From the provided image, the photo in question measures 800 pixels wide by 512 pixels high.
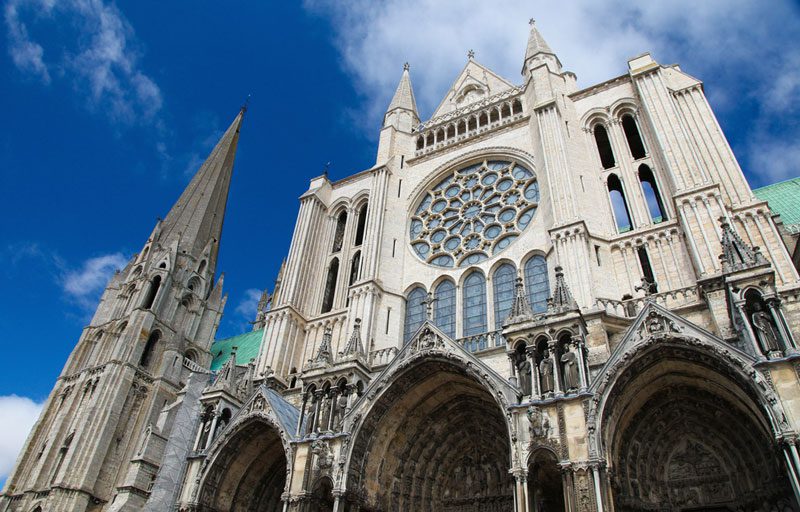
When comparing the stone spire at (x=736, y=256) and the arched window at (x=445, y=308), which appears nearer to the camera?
the stone spire at (x=736, y=256)

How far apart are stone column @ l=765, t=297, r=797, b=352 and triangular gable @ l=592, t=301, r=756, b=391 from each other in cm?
96

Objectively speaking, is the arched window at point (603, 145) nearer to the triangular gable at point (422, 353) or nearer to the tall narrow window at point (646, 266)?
the tall narrow window at point (646, 266)

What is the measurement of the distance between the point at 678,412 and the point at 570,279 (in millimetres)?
3754

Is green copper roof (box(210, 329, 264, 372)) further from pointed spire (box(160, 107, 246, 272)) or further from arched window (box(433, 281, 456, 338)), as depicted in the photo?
arched window (box(433, 281, 456, 338))

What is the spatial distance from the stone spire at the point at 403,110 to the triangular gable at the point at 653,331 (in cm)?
1488

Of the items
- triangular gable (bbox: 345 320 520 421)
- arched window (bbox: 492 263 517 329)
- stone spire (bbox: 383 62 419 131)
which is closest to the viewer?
triangular gable (bbox: 345 320 520 421)

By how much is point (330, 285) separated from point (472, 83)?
11.1m

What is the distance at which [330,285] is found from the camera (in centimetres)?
2033

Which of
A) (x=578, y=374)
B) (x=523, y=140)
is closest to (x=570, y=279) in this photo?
(x=578, y=374)

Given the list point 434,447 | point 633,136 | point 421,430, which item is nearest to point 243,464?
point 421,430

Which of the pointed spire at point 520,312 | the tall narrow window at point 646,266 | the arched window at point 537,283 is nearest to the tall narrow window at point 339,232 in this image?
the arched window at point 537,283

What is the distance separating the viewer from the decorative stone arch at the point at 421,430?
12.2 meters

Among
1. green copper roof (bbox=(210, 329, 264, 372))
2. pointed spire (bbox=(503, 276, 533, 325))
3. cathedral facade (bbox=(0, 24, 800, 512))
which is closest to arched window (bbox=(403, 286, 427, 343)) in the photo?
cathedral facade (bbox=(0, 24, 800, 512))

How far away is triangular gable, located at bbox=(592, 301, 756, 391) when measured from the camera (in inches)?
396
